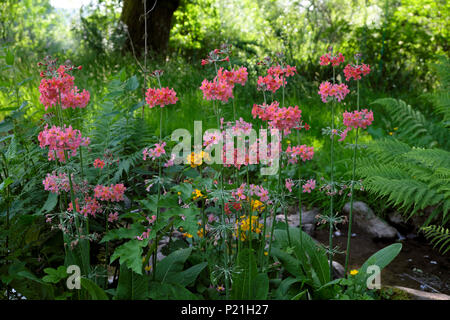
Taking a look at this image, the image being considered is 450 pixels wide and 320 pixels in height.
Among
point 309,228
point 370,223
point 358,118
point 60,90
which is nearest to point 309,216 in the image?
point 309,228

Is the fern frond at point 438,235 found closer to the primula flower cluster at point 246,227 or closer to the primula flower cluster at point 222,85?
the primula flower cluster at point 246,227

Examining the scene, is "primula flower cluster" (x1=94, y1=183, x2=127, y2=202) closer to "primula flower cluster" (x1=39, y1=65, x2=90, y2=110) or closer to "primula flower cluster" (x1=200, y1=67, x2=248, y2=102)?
"primula flower cluster" (x1=39, y1=65, x2=90, y2=110)

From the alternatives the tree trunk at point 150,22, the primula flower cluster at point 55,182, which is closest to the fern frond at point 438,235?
the primula flower cluster at point 55,182

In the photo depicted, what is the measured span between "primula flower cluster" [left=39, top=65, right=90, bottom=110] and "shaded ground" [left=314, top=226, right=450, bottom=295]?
1.96 m

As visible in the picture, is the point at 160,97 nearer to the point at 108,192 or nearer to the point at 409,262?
the point at 108,192

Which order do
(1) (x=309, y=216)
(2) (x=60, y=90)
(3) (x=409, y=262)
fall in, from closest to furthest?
(2) (x=60, y=90) < (3) (x=409, y=262) < (1) (x=309, y=216)

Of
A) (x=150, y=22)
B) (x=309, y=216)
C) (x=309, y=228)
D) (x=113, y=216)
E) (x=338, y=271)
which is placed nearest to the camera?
(x=113, y=216)

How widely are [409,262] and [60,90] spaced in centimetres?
239

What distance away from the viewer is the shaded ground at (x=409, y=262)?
247 centimetres

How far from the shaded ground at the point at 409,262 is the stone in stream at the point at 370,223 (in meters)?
0.07

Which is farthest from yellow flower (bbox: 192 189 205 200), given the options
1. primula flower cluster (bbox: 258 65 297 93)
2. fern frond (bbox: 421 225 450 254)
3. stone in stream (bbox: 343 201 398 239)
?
stone in stream (bbox: 343 201 398 239)

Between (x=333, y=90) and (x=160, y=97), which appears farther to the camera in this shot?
(x=333, y=90)

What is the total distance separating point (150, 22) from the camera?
7543 millimetres
